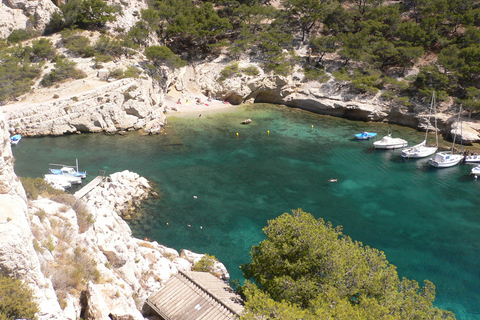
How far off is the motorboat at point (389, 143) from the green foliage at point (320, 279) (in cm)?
3464

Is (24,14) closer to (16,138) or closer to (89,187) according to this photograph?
(16,138)

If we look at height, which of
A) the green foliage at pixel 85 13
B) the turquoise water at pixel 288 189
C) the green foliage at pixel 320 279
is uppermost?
the green foliage at pixel 85 13

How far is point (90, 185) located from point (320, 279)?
28117 millimetres

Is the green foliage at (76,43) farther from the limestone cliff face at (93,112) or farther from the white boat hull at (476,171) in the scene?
the white boat hull at (476,171)

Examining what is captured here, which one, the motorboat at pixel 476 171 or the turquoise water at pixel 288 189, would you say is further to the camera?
the motorboat at pixel 476 171

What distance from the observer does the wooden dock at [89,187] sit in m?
34.4

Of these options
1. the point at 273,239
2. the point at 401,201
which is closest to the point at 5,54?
the point at 273,239

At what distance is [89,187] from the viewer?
1428 inches

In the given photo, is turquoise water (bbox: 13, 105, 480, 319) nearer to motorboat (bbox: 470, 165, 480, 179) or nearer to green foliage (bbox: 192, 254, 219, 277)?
motorboat (bbox: 470, 165, 480, 179)

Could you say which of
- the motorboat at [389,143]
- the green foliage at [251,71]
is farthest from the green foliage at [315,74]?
the motorboat at [389,143]

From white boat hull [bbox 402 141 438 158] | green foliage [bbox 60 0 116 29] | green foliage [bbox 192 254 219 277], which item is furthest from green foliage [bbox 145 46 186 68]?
green foliage [bbox 192 254 219 277]

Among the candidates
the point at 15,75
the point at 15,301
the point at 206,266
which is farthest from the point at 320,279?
the point at 15,75

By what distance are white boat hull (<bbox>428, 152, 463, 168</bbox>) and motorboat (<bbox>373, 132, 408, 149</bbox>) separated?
214 inches

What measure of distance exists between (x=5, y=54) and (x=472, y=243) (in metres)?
68.0
